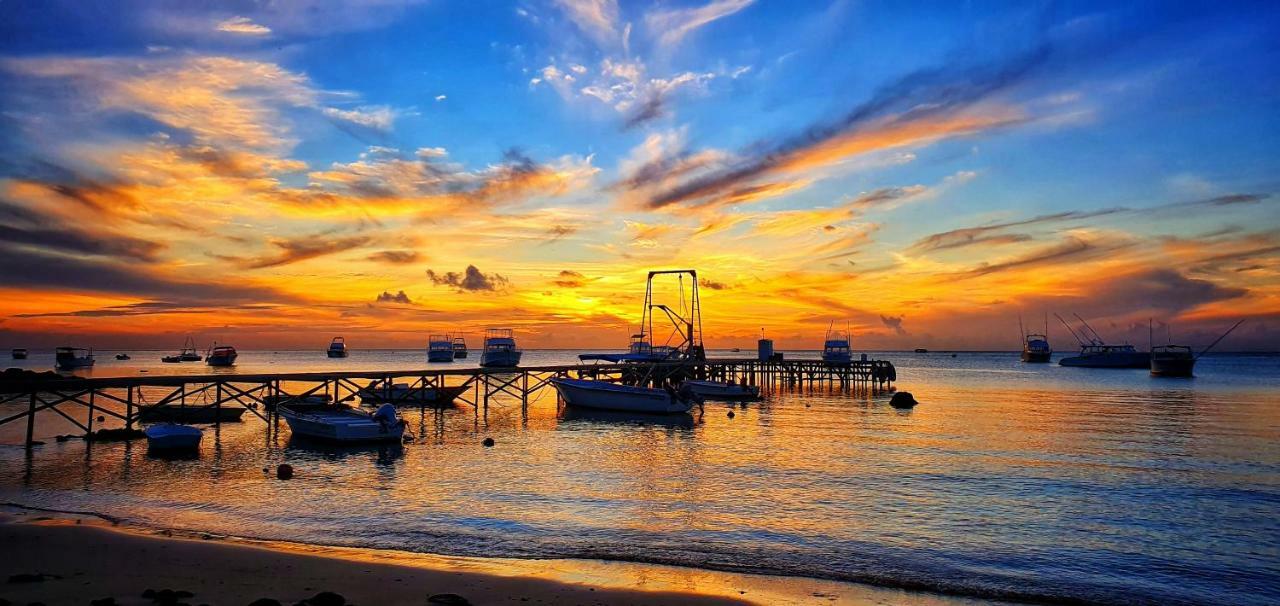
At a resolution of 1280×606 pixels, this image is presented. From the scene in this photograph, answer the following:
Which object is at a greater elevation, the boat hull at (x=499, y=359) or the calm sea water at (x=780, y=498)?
the boat hull at (x=499, y=359)

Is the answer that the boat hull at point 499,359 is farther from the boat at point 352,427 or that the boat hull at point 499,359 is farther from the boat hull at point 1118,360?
the boat hull at point 1118,360

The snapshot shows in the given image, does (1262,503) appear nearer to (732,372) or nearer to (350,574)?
(350,574)

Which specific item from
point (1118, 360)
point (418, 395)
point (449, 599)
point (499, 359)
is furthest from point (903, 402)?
point (1118, 360)

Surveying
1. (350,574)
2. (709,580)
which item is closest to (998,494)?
(709,580)

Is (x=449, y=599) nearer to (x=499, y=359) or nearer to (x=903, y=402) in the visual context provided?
(x=903, y=402)

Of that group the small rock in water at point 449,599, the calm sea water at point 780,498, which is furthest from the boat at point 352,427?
the small rock in water at point 449,599

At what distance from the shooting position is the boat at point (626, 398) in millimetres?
53656

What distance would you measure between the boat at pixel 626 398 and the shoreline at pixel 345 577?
3707 cm

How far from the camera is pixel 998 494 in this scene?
2522cm

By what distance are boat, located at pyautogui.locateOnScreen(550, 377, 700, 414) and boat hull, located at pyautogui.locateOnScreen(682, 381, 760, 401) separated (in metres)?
14.1

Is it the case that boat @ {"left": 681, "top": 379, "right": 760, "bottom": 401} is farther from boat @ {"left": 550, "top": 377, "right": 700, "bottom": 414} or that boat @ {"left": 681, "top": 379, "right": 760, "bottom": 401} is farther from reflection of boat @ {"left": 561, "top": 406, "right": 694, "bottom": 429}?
reflection of boat @ {"left": 561, "top": 406, "right": 694, "bottom": 429}

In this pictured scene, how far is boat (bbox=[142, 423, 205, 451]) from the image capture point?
1286 inches

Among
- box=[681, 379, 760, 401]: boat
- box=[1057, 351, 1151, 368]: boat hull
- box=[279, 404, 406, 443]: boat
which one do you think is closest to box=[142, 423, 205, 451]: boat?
box=[279, 404, 406, 443]: boat

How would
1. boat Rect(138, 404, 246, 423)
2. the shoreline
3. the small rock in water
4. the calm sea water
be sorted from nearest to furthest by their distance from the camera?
the small rock in water
the shoreline
the calm sea water
boat Rect(138, 404, 246, 423)
